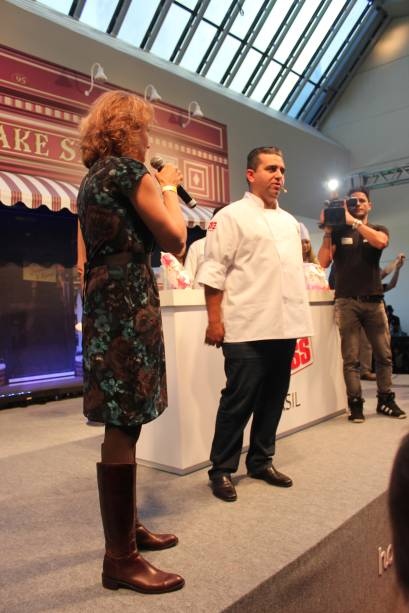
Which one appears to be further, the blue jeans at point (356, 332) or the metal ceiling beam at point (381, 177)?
the metal ceiling beam at point (381, 177)

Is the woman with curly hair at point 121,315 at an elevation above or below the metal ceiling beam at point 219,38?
below

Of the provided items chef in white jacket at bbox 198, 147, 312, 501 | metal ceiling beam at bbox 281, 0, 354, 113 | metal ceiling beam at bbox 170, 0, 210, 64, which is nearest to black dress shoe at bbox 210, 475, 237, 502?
chef in white jacket at bbox 198, 147, 312, 501

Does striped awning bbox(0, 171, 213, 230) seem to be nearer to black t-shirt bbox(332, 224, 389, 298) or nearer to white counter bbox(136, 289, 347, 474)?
black t-shirt bbox(332, 224, 389, 298)

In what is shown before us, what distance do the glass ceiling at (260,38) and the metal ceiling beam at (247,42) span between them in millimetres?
16

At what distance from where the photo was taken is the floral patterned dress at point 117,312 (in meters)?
1.27

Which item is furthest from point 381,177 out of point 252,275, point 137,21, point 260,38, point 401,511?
point 401,511

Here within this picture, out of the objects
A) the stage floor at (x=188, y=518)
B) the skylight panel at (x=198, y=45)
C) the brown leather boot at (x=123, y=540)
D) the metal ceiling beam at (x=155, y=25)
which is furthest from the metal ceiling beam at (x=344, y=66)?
the brown leather boot at (x=123, y=540)

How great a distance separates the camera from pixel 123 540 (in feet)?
4.25

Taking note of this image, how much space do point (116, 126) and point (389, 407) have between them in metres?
2.76

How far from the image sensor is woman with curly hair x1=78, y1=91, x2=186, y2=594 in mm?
1271

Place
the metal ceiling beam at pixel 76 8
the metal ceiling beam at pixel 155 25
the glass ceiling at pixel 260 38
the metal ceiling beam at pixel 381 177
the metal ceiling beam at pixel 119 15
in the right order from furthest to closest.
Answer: the metal ceiling beam at pixel 381 177 → the metal ceiling beam at pixel 155 25 → the glass ceiling at pixel 260 38 → the metal ceiling beam at pixel 119 15 → the metal ceiling beam at pixel 76 8

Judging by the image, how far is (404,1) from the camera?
997cm

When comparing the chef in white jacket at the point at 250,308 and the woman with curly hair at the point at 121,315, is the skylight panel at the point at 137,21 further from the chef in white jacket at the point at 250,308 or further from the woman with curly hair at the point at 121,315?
the woman with curly hair at the point at 121,315

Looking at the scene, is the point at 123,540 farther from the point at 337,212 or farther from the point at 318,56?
the point at 318,56
